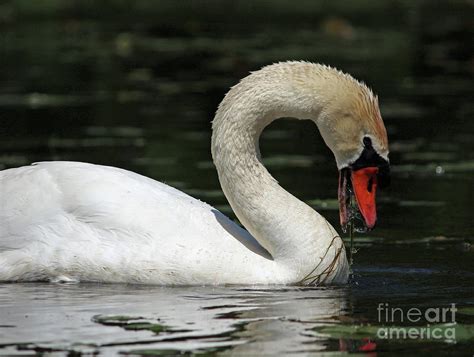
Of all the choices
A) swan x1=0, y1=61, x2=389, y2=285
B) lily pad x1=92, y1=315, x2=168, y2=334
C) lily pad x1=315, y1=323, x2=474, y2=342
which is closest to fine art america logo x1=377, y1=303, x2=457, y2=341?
lily pad x1=315, y1=323, x2=474, y2=342

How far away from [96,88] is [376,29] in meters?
9.94

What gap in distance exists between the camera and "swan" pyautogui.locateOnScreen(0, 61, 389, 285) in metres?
9.42

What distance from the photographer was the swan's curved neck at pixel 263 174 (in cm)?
952

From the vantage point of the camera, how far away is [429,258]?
1055 cm

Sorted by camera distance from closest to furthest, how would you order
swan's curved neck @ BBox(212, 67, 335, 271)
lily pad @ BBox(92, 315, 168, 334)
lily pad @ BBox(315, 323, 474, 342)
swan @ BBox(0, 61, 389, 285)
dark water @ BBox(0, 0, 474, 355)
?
lily pad @ BBox(315, 323, 474, 342), lily pad @ BBox(92, 315, 168, 334), dark water @ BBox(0, 0, 474, 355), swan @ BBox(0, 61, 389, 285), swan's curved neck @ BBox(212, 67, 335, 271)

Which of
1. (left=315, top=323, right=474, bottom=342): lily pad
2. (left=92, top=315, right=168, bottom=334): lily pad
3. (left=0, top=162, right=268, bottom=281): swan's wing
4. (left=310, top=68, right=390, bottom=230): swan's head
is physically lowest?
(left=315, top=323, right=474, bottom=342): lily pad

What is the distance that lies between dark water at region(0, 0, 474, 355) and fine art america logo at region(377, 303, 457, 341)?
0.07 m

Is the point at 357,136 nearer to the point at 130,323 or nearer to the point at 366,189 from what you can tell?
the point at 366,189

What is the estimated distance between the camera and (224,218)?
989 centimetres

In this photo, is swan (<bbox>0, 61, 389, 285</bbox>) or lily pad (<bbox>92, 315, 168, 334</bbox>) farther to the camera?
swan (<bbox>0, 61, 389, 285</bbox>)

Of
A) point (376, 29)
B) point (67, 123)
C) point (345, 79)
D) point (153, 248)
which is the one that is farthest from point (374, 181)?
point (376, 29)

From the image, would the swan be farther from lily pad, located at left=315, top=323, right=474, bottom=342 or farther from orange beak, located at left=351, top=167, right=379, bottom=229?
lily pad, located at left=315, top=323, right=474, bottom=342

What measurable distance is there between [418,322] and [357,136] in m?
1.65

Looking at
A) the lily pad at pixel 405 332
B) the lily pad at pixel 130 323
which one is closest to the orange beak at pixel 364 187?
the lily pad at pixel 405 332
